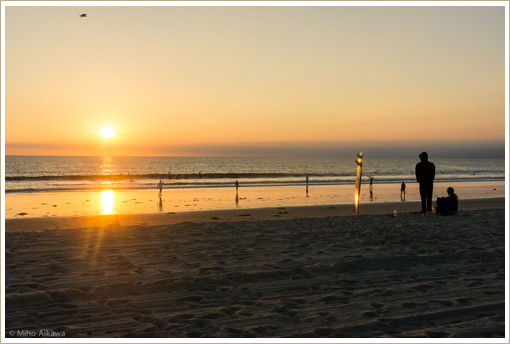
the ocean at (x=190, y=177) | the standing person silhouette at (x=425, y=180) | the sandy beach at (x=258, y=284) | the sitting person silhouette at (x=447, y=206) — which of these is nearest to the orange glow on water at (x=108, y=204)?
the sandy beach at (x=258, y=284)

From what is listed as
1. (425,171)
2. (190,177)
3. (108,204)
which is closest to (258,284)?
(425,171)

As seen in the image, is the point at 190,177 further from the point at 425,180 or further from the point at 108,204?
the point at 425,180

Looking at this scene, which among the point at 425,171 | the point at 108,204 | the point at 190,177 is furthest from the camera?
the point at 190,177

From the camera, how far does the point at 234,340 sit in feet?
13.2

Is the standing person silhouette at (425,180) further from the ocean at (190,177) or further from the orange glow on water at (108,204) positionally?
the ocean at (190,177)

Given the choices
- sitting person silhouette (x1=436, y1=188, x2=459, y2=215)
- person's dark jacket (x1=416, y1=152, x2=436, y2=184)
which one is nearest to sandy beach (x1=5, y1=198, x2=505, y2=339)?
sitting person silhouette (x1=436, y1=188, x2=459, y2=215)

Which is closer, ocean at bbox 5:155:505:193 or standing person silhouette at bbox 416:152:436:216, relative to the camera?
standing person silhouette at bbox 416:152:436:216

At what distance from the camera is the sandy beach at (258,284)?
4.41 m

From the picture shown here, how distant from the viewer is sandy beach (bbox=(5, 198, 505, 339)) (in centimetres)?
441

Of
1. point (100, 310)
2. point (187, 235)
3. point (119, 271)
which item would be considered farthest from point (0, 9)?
point (187, 235)

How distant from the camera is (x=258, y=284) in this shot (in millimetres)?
5980

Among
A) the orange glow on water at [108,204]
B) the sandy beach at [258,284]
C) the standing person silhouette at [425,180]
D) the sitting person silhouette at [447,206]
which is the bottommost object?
the orange glow on water at [108,204]

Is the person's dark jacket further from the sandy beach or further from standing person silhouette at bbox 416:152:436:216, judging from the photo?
the sandy beach

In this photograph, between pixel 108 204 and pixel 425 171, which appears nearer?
pixel 425 171
